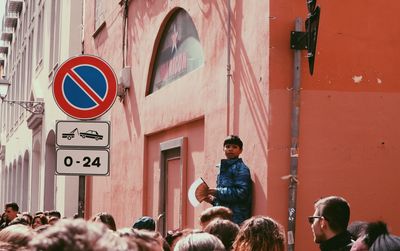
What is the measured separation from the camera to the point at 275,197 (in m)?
8.30

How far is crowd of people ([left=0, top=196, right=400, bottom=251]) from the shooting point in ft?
7.34

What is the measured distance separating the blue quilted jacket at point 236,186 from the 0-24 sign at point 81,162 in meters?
1.19

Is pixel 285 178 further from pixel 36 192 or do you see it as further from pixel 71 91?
pixel 36 192

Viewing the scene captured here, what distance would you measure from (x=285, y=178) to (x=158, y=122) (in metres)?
4.81

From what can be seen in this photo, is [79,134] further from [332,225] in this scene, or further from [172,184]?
[332,225]

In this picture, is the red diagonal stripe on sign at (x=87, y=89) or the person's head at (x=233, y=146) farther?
the red diagonal stripe on sign at (x=87, y=89)

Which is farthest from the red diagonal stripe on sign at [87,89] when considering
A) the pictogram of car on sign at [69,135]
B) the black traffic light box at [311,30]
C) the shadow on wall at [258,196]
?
the black traffic light box at [311,30]

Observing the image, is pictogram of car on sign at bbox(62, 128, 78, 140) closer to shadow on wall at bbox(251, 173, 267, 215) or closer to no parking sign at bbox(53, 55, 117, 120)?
no parking sign at bbox(53, 55, 117, 120)

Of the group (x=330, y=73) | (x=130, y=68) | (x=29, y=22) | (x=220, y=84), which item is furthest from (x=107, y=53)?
(x=29, y=22)

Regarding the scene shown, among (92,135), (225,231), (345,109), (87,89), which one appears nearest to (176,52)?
(87,89)

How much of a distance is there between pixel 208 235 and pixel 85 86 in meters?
5.36

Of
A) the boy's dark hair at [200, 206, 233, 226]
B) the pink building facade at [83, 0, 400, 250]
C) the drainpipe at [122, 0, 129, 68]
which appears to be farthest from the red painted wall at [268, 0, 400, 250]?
the drainpipe at [122, 0, 129, 68]

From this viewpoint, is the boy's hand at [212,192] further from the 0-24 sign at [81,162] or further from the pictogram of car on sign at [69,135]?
the pictogram of car on sign at [69,135]

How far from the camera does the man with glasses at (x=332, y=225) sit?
5.82 m
